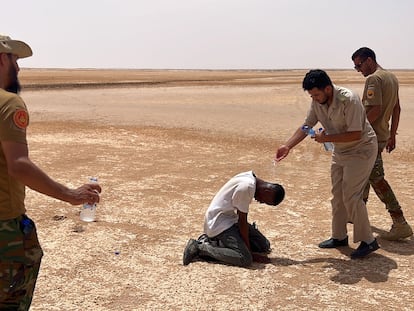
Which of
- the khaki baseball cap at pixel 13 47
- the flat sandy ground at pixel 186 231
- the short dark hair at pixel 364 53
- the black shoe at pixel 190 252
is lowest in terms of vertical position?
the flat sandy ground at pixel 186 231

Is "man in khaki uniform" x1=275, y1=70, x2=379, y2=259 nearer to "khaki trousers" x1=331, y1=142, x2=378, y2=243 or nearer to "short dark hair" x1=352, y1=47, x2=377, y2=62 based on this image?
→ "khaki trousers" x1=331, y1=142, x2=378, y2=243

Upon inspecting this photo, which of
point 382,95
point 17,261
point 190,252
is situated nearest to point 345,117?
point 382,95

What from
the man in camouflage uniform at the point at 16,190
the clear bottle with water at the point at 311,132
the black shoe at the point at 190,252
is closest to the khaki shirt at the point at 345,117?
the clear bottle with water at the point at 311,132

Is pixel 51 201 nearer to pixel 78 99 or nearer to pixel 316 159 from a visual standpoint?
pixel 316 159

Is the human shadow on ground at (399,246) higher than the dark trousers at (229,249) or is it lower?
lower

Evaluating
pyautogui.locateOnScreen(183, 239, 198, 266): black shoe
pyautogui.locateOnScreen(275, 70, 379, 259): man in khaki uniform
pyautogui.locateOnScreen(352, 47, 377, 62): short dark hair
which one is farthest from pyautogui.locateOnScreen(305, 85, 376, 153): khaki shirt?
pyautogui.locateOnScreen(183, 239, 198, 266): black shoe

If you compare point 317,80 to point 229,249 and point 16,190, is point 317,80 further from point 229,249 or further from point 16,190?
point 16,190

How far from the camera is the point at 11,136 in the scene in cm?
243

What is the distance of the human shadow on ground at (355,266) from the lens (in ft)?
15.2

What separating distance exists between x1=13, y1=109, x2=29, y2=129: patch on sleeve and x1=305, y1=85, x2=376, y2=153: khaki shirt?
10.5ft

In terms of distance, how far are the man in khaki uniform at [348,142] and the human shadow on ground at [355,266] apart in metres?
0.12

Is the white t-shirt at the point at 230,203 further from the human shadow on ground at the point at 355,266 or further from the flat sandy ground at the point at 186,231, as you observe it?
the human shadow on ground at the point at 355,266

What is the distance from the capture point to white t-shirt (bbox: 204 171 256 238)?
15.4 feet

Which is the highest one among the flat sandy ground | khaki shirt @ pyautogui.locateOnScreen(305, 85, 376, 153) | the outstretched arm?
the outstretched arm
